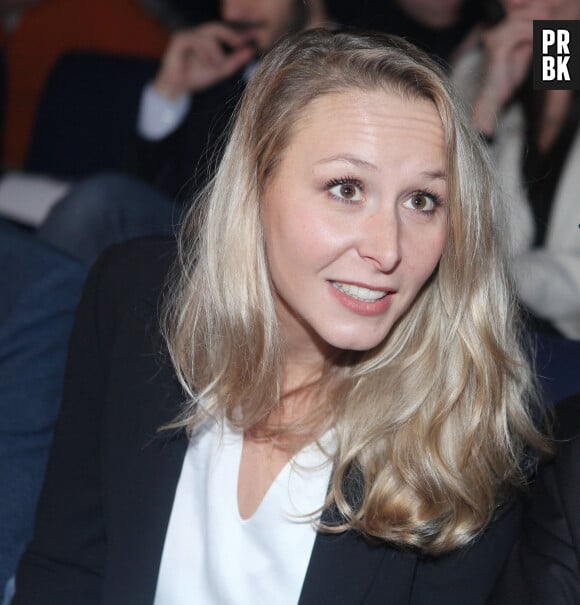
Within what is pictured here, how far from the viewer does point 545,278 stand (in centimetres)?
175

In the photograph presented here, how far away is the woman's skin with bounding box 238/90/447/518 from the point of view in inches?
41.6

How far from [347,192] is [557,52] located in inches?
11.1

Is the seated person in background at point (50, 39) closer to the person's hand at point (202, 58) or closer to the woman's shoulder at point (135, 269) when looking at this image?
the person's hand at point (202, 58)

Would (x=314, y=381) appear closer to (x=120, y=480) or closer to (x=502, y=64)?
(x=120, y=480)

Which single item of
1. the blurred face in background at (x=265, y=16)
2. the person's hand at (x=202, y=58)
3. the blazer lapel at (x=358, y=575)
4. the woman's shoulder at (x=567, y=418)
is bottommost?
the blazer lapel at (x=358, y=575)

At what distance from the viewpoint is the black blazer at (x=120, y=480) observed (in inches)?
44.7

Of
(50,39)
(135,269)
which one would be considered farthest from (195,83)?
(50,39)

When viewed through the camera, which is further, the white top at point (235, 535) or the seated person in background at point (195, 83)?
the seated person in background at point (195, 83)

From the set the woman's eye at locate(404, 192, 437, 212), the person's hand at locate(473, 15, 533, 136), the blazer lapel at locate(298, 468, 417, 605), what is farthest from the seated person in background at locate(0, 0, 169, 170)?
the blazer lapel at locate(298, 468, 417, 605)

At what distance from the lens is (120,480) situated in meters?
1.24

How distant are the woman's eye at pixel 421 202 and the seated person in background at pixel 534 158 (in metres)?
0.65

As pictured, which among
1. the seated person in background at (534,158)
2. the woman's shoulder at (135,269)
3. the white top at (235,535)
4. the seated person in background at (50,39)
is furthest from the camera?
the seated person in background at (50,39)

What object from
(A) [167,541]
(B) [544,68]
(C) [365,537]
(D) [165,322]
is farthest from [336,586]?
(B) [544,68]

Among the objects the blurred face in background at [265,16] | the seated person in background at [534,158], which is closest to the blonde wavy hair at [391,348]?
the seated person in background at [534,158]
